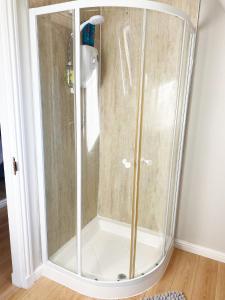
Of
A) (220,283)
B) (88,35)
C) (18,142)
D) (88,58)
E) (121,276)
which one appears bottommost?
(220,283)

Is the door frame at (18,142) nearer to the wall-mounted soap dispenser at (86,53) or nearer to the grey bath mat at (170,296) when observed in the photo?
the wall-mounted soap dispenser at (86,53)

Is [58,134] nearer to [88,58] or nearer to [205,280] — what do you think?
[88,58]

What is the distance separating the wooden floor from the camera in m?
1.74

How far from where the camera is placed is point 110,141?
2.20 m

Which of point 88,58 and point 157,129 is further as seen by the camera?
point 157,129

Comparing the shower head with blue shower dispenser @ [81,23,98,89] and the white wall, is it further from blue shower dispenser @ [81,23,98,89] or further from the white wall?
the white wall

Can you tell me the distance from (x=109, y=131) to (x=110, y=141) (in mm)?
93

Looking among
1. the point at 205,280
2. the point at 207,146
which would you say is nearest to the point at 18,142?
the point at 207,146

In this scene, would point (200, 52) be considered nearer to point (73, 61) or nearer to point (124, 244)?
point (73, 61)

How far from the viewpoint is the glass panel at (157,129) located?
169 centimetres

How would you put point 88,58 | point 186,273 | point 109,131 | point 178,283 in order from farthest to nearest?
point 109,131, point 186,273, point 178,283, point 88,58

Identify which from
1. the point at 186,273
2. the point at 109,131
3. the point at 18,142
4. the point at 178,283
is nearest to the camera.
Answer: the point at 18,142

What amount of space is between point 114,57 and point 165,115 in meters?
0.61

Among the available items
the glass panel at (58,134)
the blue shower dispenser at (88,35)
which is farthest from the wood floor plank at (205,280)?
the blue shower dispenser at (88,35)
